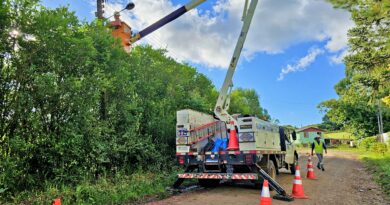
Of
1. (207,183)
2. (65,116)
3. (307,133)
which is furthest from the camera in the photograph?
(307,133)

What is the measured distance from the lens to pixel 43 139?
26.5 feet

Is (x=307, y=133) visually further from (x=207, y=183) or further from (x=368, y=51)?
(x=207, y=183)

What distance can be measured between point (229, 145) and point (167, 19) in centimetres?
1482

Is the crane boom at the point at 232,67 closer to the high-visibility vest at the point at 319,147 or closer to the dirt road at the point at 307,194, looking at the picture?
the dirt road at the point at 307,194

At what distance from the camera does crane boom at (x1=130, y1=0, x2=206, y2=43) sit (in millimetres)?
21842

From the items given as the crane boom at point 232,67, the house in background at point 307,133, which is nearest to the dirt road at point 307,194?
the crane boom at point 232,67

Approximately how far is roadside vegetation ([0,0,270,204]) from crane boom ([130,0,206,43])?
450 inches

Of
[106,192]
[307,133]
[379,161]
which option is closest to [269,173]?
[106,192]

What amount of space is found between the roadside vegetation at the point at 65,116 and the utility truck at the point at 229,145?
1517mm

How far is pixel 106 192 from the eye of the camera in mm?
8477

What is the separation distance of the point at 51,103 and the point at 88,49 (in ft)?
6.22

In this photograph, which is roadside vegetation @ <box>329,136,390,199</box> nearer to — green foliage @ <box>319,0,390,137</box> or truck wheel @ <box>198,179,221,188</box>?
green foliage @ <box>319,0,390,137</box>

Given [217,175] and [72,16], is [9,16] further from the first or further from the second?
[217,175]

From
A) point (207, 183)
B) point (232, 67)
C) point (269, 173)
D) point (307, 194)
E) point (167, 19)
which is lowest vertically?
point (307, 194)
